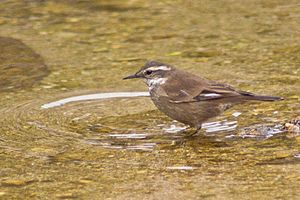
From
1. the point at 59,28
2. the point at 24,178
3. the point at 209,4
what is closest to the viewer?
the point at 24,178

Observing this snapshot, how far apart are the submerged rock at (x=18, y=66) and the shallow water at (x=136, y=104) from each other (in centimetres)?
1

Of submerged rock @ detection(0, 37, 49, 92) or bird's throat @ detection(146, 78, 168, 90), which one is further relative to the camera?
submerged rock @ detection(0, 37, 49, 92)

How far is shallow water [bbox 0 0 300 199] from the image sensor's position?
777 cm

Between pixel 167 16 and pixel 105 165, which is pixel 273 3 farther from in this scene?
pixel 105 165

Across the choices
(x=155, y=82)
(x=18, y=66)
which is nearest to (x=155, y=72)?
(x=155, y=82)

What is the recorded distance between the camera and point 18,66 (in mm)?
11844

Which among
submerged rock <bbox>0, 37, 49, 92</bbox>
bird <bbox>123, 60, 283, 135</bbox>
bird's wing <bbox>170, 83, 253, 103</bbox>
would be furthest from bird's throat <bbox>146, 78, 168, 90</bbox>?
submerged rock <bbox>0, 37, 49, 92</bbox>

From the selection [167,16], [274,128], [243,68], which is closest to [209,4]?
[167,16]

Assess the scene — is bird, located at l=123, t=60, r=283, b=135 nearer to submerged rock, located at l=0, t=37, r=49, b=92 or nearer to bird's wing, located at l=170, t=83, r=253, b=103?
bird's wing, located at l=170, t=83, r=253, b=103

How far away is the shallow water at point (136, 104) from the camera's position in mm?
7766

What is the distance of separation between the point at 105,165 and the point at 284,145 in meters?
1.63

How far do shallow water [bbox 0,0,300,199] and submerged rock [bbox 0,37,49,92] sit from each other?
1cm

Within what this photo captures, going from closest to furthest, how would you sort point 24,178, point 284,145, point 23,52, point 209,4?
point 24,178 → point 284,145 → point 23,52 → point 209,4

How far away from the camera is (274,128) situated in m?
9.00
